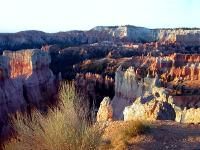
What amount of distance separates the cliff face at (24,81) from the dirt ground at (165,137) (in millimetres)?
17653

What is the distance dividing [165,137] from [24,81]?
25.7 metres

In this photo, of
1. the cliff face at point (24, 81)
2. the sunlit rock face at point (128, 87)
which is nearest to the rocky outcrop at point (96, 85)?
the cliff face at point (24, 81)

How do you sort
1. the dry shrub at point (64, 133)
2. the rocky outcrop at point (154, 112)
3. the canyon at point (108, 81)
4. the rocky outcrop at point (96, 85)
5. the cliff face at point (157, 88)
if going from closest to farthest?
the dry shrub at point (64, 133)
the rocky outcrop at point (154, 112)
the canyon at point (108, 81)
the cliff face at point (157, 88)
the rocky outcrop at point (96, 85)

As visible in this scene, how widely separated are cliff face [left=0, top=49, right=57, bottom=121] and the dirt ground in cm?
1765

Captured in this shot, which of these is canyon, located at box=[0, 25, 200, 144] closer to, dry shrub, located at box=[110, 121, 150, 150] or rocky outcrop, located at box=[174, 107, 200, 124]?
rocky outcrop, located at box=[174, 107, 200, 124]

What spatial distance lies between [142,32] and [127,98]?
292 feet

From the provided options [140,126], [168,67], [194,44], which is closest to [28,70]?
[168,67]

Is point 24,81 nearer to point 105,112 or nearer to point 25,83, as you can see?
point 25,83

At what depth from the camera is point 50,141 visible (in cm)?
782

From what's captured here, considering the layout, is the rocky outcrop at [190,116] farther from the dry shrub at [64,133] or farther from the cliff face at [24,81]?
the cliff face at [24,81]

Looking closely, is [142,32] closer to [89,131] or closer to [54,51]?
[54,51]

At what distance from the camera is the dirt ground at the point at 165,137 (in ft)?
32.8

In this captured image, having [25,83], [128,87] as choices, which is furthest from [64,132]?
[25,83]

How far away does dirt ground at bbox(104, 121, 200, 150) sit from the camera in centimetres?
1001
